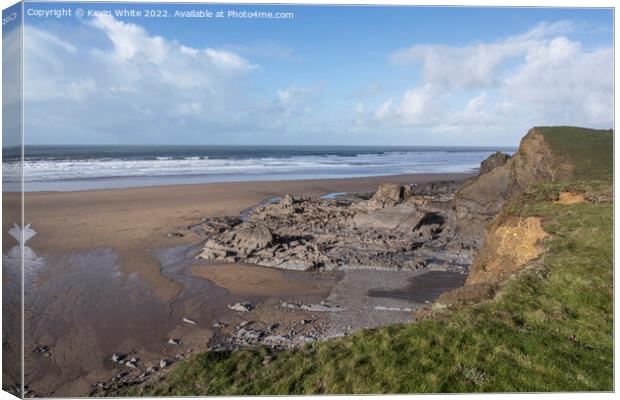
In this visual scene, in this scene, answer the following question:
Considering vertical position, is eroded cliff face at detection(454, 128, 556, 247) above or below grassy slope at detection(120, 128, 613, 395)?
above

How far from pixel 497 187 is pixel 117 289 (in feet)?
47.1

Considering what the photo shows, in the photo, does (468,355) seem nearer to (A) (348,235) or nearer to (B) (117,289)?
(B) (117,289)

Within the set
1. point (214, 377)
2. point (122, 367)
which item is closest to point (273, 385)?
point (214, 377)

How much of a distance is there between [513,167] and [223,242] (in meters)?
11.1

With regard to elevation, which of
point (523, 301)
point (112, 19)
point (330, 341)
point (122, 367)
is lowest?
point (122, 367)

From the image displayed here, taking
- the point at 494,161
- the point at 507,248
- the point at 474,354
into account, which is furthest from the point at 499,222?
the point at 494,161

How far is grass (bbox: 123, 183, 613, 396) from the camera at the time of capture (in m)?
6.93

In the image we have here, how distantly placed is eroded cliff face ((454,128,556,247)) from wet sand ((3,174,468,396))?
7.30m

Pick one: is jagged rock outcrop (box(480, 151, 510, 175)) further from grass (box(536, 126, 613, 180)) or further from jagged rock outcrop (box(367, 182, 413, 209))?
grass (box(536, 126, 613, 180))

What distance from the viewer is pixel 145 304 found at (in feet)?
38.7

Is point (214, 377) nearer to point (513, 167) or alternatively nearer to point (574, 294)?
point (574, 294)

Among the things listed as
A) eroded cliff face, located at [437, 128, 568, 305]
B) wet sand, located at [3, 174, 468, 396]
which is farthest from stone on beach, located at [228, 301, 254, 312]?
eroded cliff face, located at [437, 128, 568, 305]

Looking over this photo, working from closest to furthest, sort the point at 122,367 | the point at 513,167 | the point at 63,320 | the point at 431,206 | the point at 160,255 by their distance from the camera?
the point at 122,367 → the point at 63,320 → the point at 160,255 → the point at 513,167 → the point at 431,206

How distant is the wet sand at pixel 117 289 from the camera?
9.11 meters
